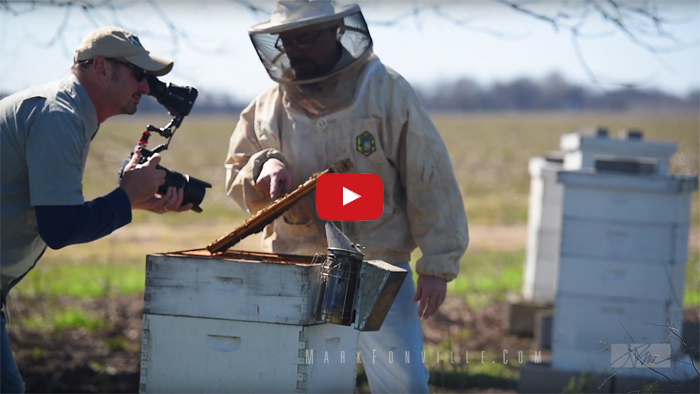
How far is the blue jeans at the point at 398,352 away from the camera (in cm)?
354

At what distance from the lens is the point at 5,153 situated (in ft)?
9.65

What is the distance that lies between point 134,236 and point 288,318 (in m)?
14.2

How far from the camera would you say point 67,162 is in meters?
2.88

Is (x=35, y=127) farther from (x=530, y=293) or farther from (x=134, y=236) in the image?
(x=134, y=236)

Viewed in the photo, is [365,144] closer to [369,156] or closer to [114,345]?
[369,156]

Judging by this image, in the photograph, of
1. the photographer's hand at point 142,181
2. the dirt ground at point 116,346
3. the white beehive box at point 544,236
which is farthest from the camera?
the white beehive box at point 544,236

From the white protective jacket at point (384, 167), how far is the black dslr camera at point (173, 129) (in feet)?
0.87

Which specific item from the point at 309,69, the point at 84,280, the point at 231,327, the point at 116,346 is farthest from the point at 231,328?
the point at 84,280

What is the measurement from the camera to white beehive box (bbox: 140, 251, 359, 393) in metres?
2.84

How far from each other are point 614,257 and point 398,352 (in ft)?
8.42

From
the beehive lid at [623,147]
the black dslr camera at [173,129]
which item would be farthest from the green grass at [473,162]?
the black dslr camera at [173,129]

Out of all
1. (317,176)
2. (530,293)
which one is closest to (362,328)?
(317,176)

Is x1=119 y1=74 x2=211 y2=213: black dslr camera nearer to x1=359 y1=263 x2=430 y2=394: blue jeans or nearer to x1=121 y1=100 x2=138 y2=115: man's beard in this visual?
x1=121 y1=100 x2=138 y2=115: man's beard

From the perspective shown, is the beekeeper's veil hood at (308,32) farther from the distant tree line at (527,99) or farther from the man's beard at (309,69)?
the distant tree line at (527,99)
